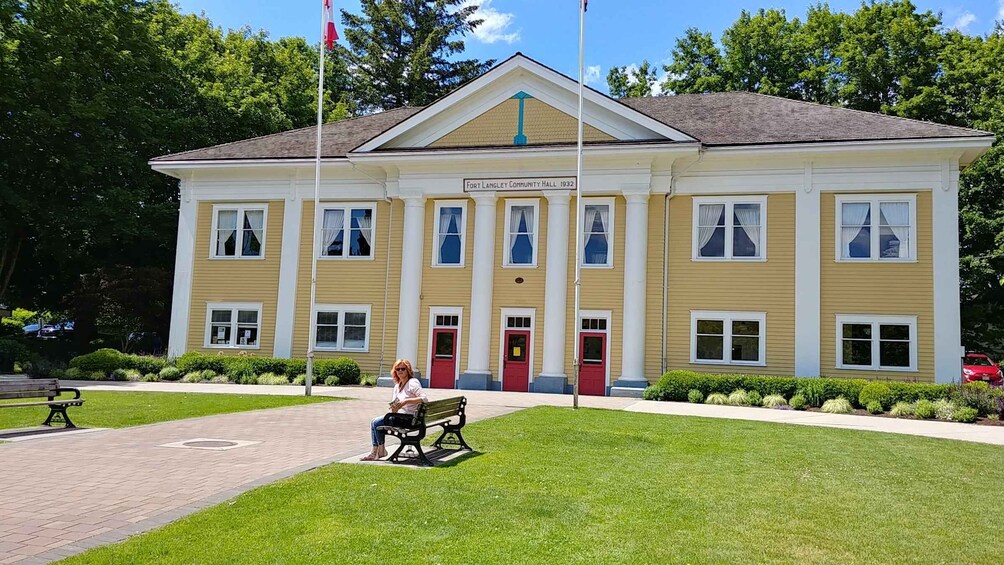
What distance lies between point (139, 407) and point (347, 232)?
12.2m

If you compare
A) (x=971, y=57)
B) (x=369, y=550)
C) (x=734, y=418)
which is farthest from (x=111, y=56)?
(x=971, y=57)

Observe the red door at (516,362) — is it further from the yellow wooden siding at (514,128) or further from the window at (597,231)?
the yellow wooden siding at (514,128)

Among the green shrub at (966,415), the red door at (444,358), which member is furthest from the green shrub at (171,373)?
the green shrub at (966,415)

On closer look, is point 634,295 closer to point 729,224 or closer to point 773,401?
point 729,224

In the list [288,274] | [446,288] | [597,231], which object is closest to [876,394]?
[597,231]

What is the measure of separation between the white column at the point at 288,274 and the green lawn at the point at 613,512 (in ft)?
58.8

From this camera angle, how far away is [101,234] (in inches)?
1280

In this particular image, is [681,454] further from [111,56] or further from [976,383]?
[111,56]

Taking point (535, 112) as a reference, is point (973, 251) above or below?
below

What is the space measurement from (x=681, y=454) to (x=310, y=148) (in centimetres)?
2155

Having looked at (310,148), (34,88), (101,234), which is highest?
(34,88)

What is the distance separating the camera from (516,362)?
25953 mm

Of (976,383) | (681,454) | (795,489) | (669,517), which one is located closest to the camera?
(669,517)

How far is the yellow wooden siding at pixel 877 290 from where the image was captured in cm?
2297
